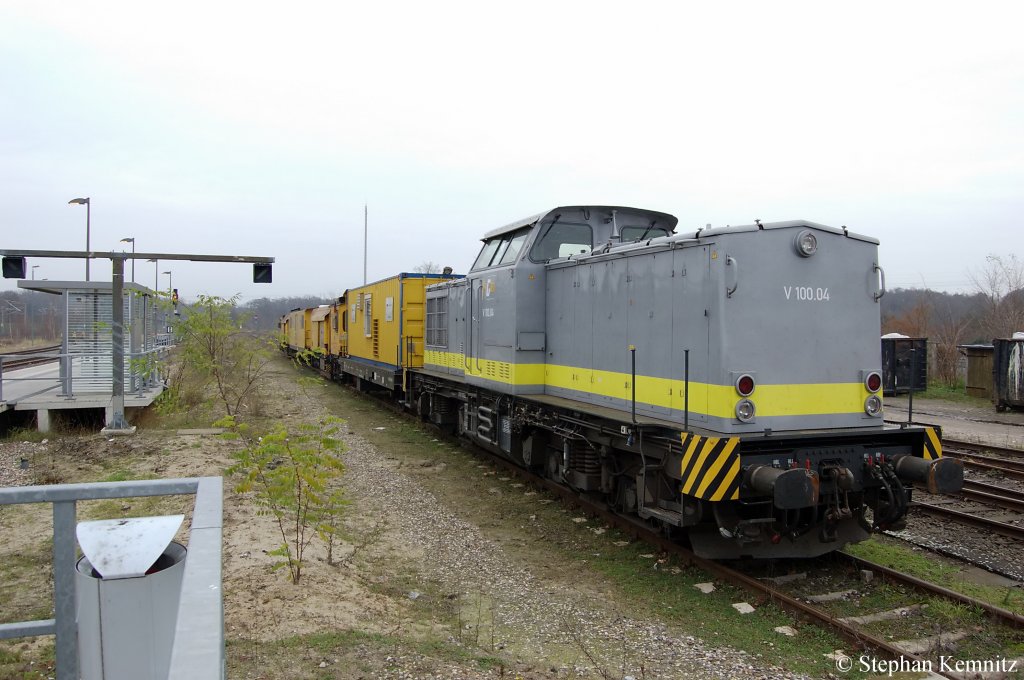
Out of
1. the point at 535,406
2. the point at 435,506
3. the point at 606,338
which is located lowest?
the point at 435,506

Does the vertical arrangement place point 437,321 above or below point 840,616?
above

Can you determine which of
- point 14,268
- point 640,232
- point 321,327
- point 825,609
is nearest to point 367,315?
point 14,268

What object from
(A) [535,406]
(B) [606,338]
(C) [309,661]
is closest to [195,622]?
(C) [309,661]

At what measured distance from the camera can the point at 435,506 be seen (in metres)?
8.73

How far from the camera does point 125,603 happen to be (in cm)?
271

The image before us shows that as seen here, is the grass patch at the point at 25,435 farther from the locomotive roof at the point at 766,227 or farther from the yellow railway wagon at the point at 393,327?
the locomotive roof at the point at 766,227

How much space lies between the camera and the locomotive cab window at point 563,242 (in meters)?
8.97

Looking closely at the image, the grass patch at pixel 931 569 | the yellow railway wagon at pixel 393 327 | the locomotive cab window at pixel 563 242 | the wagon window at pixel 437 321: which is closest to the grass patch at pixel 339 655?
the grass patch at pixel 931 569

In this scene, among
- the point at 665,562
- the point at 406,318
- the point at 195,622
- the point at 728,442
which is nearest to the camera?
the point at 195,622

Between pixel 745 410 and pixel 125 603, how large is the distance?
479cm

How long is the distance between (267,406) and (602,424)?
43.5 feet

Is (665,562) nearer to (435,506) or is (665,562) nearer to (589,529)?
(589,529)

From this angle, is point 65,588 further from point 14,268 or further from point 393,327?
point 393,327

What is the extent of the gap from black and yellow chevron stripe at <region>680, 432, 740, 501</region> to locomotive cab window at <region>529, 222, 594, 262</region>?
408cm
